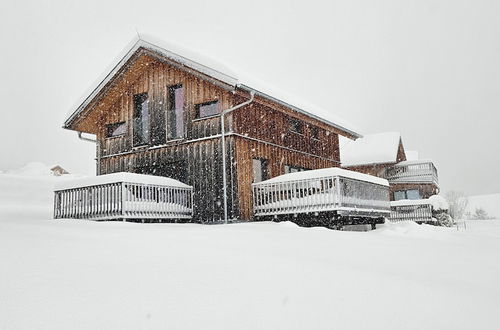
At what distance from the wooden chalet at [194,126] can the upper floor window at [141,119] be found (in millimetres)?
38

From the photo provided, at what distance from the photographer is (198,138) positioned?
14.7 meters

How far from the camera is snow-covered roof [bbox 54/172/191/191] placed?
1255cm

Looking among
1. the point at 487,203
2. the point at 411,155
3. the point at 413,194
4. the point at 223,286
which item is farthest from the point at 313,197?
the point at 487,203

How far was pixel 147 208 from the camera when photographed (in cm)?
1296

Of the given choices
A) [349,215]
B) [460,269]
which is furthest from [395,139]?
[460,269]

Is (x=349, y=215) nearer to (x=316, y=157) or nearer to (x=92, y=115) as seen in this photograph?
(x=316, y=157)

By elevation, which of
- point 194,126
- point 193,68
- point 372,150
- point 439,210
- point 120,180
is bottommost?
point 439,210

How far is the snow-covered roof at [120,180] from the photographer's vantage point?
12.5 meters

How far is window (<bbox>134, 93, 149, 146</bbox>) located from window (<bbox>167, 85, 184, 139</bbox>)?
1.21 metres

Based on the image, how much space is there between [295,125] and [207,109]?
4460 millimetres

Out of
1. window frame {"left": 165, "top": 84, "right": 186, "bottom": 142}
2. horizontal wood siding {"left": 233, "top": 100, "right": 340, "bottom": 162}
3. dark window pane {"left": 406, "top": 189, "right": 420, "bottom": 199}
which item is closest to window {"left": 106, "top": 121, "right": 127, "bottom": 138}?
window frame {"left": 165, "top": 84, "right": 186, "bottom": 142}

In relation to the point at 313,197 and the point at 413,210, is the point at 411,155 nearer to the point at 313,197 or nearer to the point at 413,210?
the point at 413,210

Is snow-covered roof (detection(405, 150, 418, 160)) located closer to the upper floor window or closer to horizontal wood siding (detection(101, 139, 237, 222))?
the upper floor window

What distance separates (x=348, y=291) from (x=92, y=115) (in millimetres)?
15277
